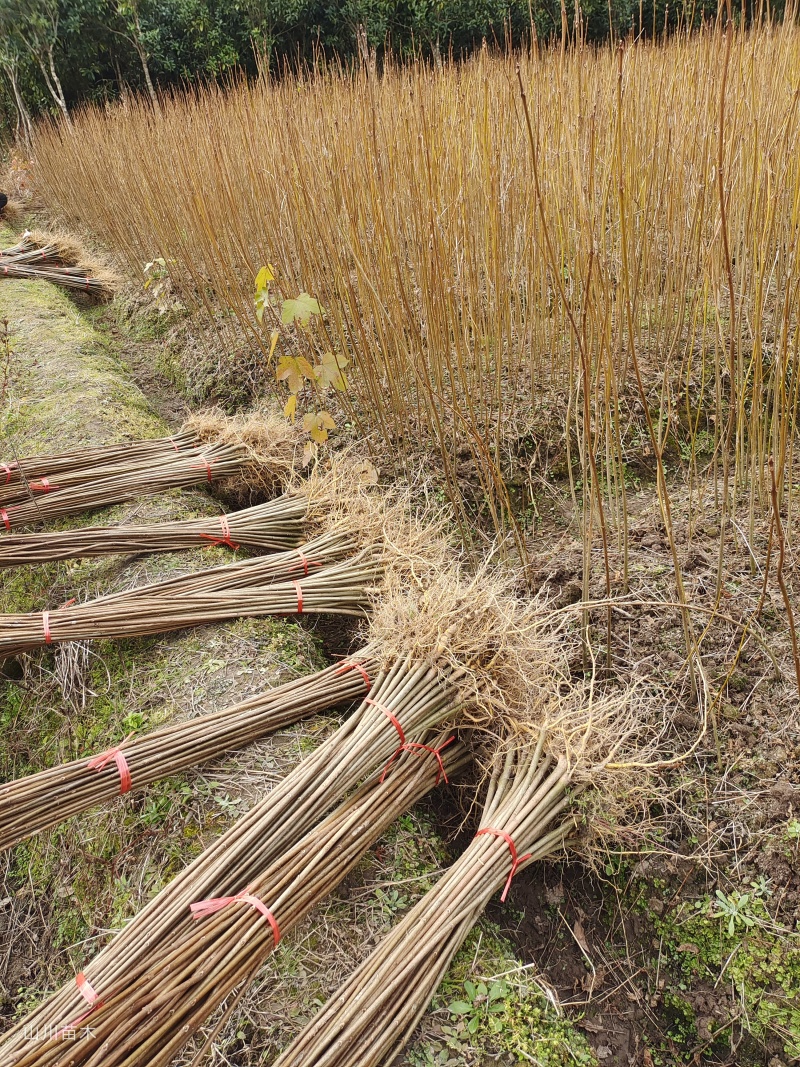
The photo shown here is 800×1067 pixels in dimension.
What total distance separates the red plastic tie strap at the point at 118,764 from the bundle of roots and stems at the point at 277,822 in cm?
21

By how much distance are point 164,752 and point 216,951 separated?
0.40m

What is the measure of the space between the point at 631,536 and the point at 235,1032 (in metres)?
1.36

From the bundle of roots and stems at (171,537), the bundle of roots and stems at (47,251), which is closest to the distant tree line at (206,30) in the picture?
the bundle of roots and stems at (47,251)

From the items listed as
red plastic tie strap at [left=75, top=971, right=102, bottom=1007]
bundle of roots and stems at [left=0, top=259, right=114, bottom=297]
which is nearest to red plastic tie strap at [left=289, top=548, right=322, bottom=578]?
red plastic tie strap at [left=75, top=971, right=102, bottom=1007]

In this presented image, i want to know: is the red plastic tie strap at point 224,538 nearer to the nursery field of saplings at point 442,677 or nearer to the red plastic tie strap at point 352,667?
the nursery field of saplings at point 442,677

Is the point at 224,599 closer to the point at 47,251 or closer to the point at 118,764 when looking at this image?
the point at 118,764

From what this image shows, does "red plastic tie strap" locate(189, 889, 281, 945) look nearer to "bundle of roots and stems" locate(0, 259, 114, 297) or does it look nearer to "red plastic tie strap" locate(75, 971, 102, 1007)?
"red plastic tie strap" locate(75, 971, 102, 1007)

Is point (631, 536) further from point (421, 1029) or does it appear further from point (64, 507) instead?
point (64, 507)

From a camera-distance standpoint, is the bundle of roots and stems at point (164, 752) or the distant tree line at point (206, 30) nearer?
the bundle of roots and stems at point (164, 752)

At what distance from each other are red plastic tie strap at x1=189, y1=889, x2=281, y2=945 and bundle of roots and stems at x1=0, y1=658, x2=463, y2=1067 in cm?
2

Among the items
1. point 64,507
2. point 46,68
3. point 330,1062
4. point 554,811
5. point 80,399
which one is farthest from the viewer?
point 46,68

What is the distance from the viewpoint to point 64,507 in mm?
2033

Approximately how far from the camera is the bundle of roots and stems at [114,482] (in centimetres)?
199

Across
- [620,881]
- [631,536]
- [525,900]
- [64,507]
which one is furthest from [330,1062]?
[64,507]
